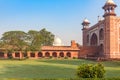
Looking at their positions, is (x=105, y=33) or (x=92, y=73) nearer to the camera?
(x=92, y=73)

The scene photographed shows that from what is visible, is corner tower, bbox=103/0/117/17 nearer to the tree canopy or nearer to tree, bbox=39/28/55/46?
the tree canopy

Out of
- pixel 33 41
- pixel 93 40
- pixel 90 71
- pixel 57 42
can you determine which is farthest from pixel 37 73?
pixel 57 42

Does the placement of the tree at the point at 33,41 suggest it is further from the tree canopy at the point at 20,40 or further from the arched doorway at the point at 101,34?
the arched doorway at the point at 101,34

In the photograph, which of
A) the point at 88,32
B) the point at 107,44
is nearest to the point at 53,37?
the point at 88,32

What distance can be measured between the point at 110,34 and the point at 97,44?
771 cm

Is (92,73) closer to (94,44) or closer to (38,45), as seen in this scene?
(38,45)

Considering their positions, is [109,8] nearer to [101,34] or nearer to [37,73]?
[101,34]

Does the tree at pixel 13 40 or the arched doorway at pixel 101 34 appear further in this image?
the arched doorway at pixel 101 34

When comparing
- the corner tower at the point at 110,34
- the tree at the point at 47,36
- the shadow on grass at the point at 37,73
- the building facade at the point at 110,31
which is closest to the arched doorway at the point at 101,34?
the building facade at the point at 110,31

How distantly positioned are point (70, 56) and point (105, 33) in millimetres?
8416

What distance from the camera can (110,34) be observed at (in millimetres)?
34812

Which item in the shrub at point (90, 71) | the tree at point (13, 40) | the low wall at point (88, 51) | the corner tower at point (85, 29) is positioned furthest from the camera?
the corner tower at point (85, 29)

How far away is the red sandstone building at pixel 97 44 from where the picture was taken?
34.9 m

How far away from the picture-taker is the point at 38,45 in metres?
35.5
